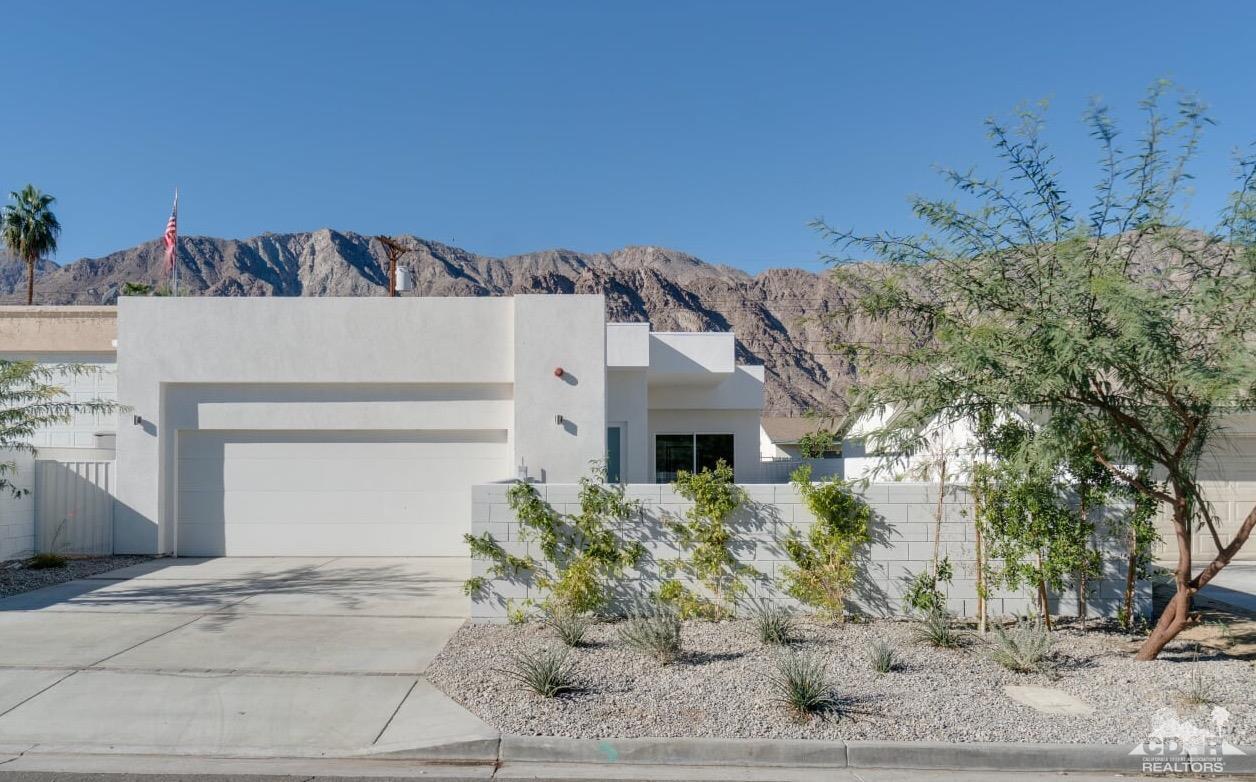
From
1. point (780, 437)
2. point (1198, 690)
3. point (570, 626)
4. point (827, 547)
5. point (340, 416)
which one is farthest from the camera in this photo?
point (780, 437)

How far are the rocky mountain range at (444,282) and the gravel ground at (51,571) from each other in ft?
243

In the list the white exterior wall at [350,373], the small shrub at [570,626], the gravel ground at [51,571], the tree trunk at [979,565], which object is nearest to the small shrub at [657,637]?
the small shrub at [570,626]

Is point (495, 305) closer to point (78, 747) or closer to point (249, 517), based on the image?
point (249, 517)

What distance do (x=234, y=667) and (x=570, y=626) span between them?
3119 millimetres

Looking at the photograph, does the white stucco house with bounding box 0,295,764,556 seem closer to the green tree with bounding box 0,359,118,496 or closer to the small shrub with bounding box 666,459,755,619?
the green tree with bounding box 0,359,118,496

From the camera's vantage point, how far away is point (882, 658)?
24.8ft

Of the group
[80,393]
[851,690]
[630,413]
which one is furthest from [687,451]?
[851,690]

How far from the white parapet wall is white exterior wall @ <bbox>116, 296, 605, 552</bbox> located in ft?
15.1

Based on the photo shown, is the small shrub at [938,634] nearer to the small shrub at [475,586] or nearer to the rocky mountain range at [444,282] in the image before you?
the small shrub at [475,586]

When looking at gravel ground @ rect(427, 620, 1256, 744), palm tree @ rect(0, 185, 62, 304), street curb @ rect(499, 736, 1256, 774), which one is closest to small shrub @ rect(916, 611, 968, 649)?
gravel ground @ rect(427, 620, 1256, 744)

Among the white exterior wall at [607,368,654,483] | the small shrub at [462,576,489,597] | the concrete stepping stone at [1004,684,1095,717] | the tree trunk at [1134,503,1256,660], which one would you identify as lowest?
the concrete stepping stone at [1004,684,1095,717]

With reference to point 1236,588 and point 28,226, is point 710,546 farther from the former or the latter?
point 28,226

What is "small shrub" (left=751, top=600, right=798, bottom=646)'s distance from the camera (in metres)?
8.55

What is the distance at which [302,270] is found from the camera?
361 feet
